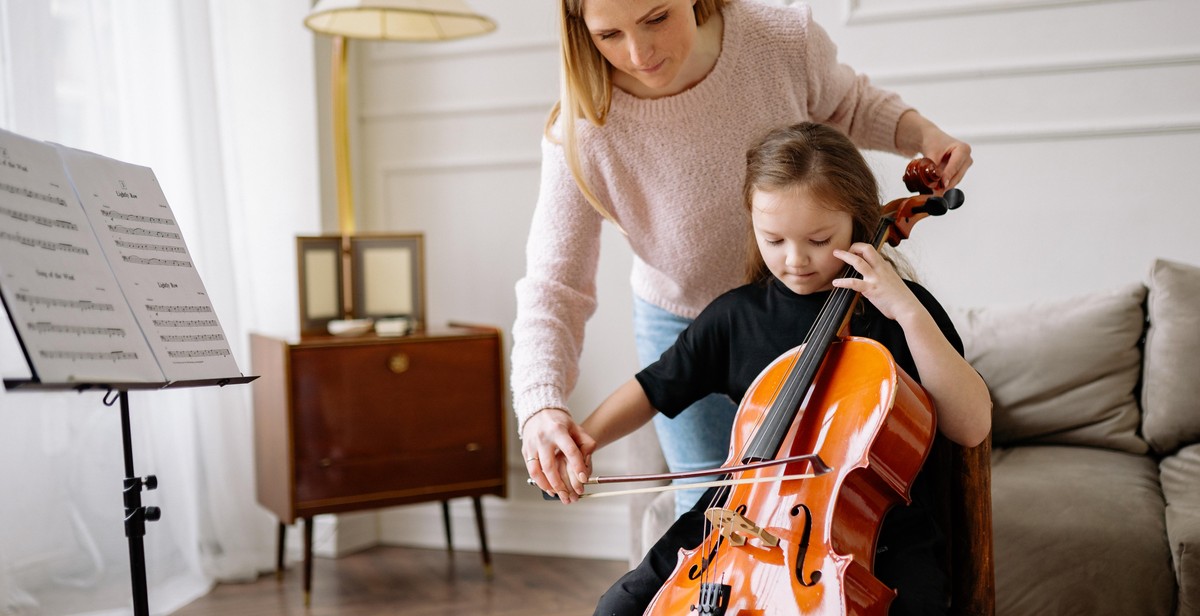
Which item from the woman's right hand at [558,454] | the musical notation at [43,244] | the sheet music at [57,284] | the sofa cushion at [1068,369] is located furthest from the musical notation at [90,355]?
the sofa cushion at [1068,369]

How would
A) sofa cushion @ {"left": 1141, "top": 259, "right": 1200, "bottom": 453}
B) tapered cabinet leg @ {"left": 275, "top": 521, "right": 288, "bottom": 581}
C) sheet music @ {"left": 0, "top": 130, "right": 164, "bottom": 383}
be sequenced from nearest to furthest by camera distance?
sheet music @ {"left": 0, "top": 130, "right": 164, "bottom": 383}, sofa cushion @ {"left": 1141, "top": 259, "right": 1200, "bottom": 453}, tapered cabinet leg @ {"left": 275, "top": 521, "right": 288, "bottom": 581}

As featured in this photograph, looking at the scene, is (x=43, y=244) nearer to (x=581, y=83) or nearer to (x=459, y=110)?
(x=581, y=83)

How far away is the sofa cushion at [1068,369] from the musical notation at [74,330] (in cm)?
174

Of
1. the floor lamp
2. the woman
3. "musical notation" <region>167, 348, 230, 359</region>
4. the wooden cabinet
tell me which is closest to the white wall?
the floor lamp

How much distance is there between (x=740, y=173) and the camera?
1.40 metres

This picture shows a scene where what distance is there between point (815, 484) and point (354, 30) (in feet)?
6.44

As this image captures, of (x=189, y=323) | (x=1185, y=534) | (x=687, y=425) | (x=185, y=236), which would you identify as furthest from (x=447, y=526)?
(x=1185, y=534)

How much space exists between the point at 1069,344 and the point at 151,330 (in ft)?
5.91

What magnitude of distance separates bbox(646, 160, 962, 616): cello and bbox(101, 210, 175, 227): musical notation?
2.41 feet

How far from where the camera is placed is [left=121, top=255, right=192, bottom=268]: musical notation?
1.11 metres

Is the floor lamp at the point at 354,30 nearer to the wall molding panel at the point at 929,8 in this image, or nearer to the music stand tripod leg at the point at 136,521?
the wall molding panel at the point at 929,8

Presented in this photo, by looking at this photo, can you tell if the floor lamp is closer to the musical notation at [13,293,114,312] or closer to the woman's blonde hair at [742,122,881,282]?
the woman's blonde hair at [742,122,881,282]

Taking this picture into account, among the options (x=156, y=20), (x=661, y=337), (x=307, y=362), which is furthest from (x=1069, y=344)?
(x=156, y=20)

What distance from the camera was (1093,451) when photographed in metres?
2.02
